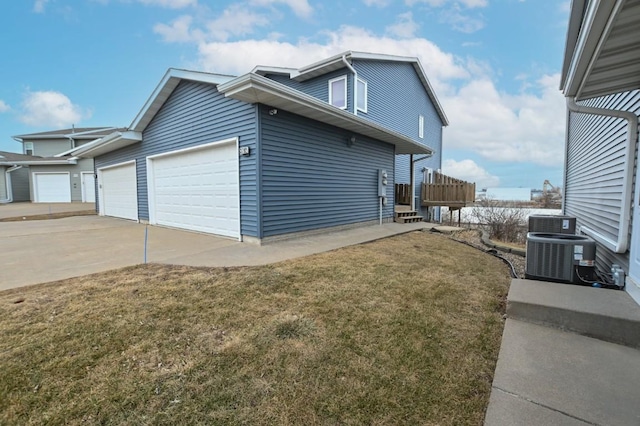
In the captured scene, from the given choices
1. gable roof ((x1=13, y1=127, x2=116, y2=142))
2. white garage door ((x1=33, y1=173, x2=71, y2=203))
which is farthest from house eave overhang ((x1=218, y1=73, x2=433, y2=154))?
gable roof ((x1=13, y1=127, x2=116, y2=142))

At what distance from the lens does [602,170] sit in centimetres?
498

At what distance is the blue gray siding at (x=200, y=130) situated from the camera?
6.48 metres

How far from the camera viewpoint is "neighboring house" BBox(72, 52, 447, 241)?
21.1 feet

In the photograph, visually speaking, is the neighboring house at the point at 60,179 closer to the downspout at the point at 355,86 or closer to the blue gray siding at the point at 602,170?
the downspout at the point at 355,86

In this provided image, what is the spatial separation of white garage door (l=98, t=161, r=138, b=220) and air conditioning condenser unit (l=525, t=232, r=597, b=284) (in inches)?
467

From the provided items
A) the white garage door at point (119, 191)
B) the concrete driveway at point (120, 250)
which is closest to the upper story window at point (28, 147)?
the white garage door at point (119, 191)

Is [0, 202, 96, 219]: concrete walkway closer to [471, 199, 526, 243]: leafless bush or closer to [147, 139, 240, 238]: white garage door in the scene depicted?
[147, 139, 240, 238]: white garage door

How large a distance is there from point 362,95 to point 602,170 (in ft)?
26.1

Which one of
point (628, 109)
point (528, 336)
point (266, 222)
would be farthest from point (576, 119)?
point (266, 222)

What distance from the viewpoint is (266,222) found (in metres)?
6.49

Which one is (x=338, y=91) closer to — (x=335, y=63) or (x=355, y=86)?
(x=355, y=86)

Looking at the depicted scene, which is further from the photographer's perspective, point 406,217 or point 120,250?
point 406,217

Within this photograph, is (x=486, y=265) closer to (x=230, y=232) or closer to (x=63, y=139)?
(x=230, y=232)

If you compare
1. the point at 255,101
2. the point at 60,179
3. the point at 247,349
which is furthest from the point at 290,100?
the point at 60,179
